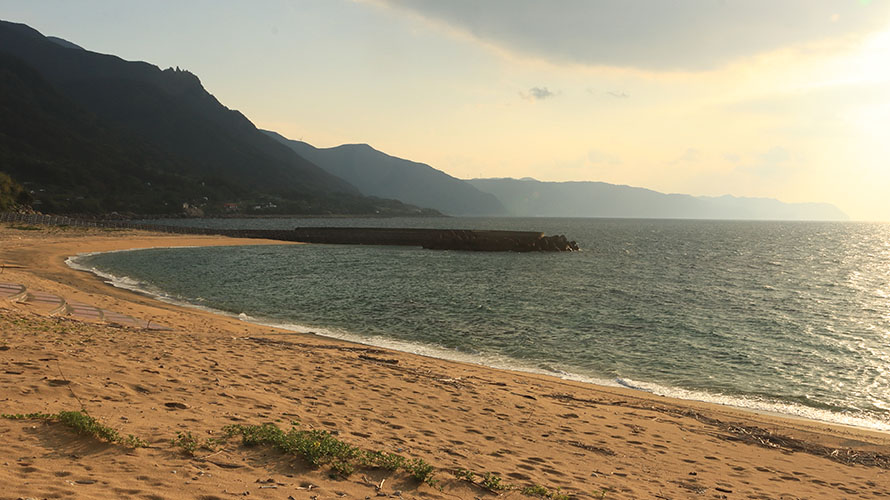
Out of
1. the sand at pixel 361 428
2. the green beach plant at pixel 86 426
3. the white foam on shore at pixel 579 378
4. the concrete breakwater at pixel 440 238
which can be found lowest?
the white foam on shore at pixel 579 378

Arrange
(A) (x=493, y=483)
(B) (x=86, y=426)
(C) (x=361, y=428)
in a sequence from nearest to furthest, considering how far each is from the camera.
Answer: (B) (x=86, y=426) < (A) (x=493, y=483) < (C) (x=361, y=428)

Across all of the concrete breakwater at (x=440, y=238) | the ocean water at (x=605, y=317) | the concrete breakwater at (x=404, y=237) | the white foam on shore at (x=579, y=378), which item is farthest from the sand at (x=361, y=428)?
the concrete breakwater at (x=404, y=237)

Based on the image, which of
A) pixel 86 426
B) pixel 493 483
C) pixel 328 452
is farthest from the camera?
pixel 328 452

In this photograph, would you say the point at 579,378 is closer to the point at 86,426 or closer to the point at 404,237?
the point at 86,426

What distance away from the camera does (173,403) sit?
8.85 m

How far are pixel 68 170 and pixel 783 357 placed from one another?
692ft

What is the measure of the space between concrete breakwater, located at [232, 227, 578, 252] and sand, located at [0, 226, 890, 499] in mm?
74264

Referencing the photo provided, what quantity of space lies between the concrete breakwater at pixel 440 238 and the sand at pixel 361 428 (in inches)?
2924

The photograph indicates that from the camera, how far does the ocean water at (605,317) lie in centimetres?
1862

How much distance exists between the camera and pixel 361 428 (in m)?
9.20

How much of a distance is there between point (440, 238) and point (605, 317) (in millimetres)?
63900

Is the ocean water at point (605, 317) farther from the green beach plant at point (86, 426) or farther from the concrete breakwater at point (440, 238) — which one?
the concrete breakwater at point (440, 238)

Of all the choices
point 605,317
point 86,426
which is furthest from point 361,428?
point 605,317

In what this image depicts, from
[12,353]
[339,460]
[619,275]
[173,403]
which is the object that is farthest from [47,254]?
[619,275]
